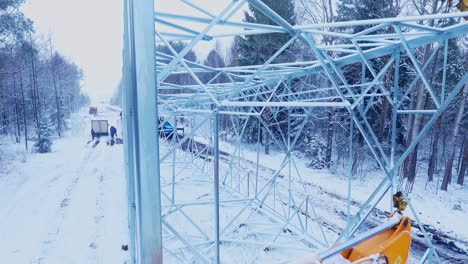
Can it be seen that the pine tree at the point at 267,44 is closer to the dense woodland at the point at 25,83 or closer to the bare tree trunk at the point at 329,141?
the bare tree trunk at the point at 329,141

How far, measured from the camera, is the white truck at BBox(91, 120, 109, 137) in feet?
67.1

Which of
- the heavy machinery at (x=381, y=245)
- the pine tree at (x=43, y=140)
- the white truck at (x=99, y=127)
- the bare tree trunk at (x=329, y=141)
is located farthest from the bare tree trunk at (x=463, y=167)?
the white truck at (x=99, y=127)

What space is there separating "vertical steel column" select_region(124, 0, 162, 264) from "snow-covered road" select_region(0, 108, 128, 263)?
4.19m

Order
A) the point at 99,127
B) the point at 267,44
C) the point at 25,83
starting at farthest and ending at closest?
the point at 99,127 → the point at 25,83 → the point at 267,44

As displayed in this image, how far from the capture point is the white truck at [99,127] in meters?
20.4

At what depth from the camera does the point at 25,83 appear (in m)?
18.5

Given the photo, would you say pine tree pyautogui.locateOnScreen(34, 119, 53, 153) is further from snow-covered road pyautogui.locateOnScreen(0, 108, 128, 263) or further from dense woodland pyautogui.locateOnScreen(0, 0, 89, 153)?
snow-covered road pyautogui.locateOnScreen(0, 108, 128, 263)

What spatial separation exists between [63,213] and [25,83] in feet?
53.0

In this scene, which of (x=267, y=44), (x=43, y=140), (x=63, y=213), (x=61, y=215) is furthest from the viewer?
(x=43, y=140)

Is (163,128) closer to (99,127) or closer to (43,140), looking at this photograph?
(43,140)

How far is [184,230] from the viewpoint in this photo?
588 centimetres

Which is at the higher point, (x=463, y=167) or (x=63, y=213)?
(x=463, y=167)

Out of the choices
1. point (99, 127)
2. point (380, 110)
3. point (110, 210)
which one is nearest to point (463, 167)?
point (380, 110)

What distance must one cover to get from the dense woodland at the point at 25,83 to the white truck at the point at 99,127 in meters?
2.61
